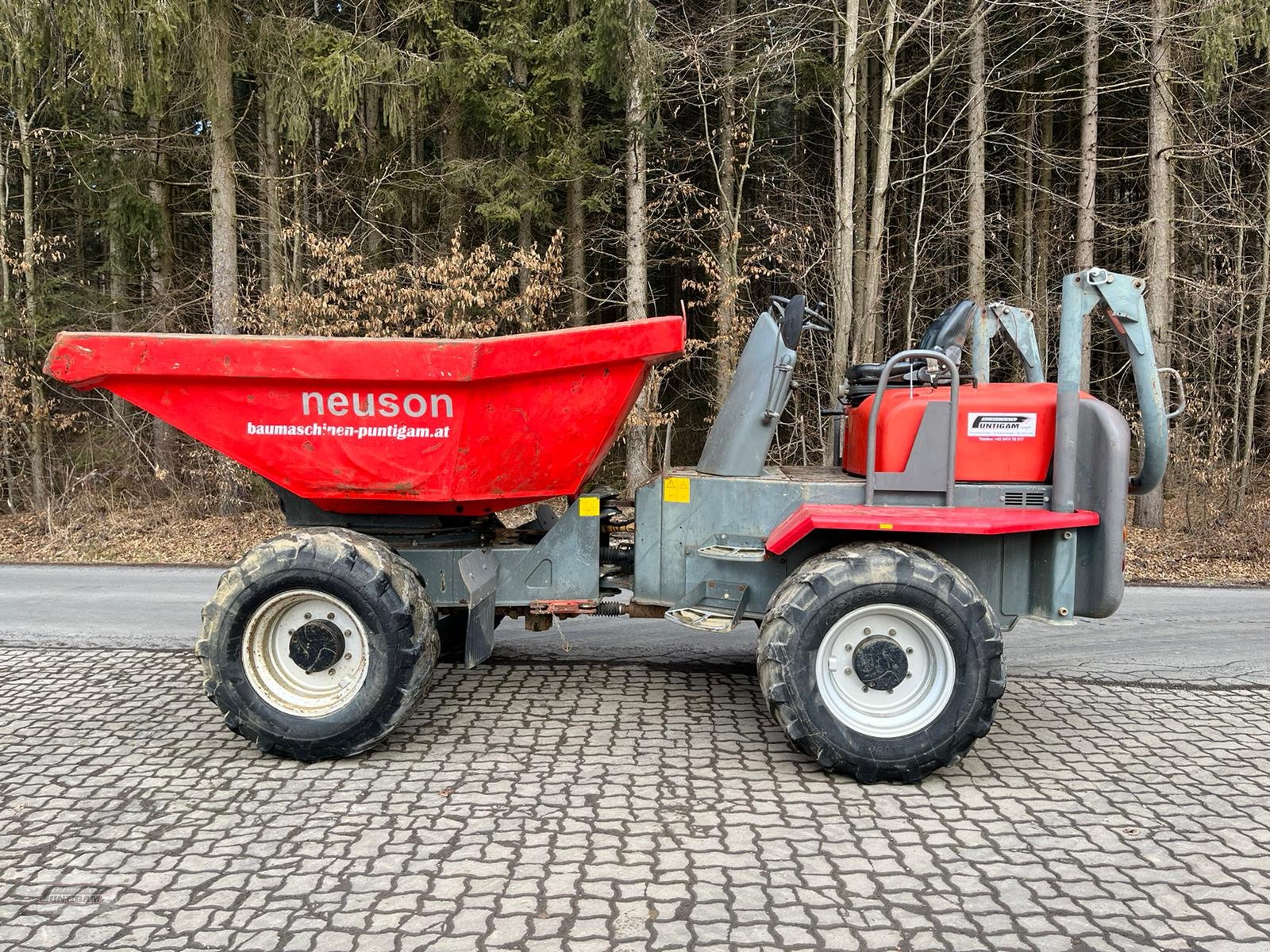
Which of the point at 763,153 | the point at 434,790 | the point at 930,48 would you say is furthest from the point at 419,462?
the point at 763,153

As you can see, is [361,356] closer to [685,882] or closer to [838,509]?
[838,509]

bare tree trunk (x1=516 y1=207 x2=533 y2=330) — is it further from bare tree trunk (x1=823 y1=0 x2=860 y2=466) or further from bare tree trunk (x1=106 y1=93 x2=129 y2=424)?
bare tree trunk (x1=106 y1=93 x2=129 y2=424)

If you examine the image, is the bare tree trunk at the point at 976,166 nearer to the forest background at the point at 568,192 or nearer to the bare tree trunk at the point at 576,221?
the forest background at the point at 568,192

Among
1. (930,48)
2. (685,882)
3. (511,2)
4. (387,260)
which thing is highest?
(511,2)

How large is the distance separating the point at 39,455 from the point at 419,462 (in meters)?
12.3

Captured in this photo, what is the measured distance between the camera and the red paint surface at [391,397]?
14.5 ft

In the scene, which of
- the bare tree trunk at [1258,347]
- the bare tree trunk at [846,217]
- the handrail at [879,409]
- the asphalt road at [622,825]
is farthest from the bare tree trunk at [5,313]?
the bare tree trunk at [1258,347]

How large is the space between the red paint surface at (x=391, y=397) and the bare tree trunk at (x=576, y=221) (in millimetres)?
9713

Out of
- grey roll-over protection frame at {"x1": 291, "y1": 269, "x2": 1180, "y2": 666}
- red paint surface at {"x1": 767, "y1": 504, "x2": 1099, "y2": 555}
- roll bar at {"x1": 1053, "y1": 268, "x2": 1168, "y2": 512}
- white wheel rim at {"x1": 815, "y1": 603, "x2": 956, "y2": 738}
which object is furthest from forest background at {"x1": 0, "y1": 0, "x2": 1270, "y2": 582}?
white wheel rim at {"x1": 815, "y1": 603, "x2": 956, "y2": 738}

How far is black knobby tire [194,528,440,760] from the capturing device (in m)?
4.45

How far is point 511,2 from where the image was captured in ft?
42.9

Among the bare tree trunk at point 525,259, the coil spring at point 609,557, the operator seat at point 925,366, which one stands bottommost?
the coil spring at point 609,557

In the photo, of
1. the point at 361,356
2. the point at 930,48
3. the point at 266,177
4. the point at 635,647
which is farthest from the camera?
the point at 266,177

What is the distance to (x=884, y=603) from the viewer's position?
4285 millimetres
